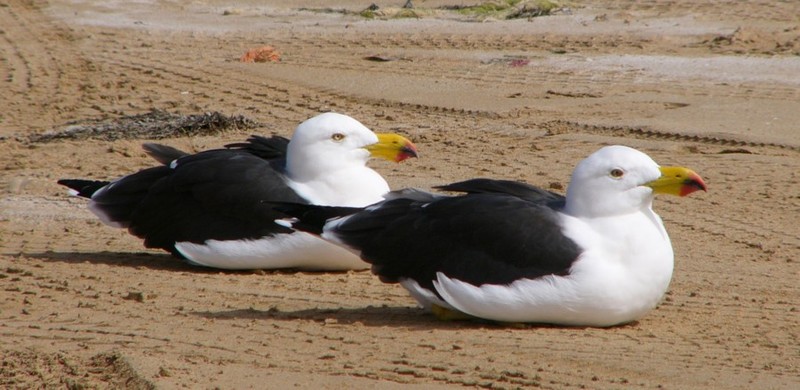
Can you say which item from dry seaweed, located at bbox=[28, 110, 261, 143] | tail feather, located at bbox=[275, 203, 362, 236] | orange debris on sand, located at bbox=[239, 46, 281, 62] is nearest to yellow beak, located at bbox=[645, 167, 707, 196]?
tail feather, located at bbox=[275, 203, 362, 236]

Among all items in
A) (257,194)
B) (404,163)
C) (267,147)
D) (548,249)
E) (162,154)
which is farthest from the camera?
(404,163)

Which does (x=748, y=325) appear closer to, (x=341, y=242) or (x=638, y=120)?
(x=341, y=242)

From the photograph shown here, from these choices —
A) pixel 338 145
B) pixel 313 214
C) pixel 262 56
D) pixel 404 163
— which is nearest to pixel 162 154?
pixel 338 145

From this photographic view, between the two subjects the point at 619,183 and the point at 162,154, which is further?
the point at 162,154

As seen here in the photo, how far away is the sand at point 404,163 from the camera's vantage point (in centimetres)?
612

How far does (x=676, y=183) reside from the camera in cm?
652

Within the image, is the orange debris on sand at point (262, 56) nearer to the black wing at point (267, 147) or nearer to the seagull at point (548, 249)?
the black wing at point (267, 147)

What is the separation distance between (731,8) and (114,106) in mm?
8905

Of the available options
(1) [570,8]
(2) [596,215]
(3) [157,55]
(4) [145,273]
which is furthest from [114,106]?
(2) [596,215]

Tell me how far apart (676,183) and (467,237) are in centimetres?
106

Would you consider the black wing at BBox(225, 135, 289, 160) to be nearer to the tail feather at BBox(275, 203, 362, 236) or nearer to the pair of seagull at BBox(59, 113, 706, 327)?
the pair of seagull at BBox(59, 113, 706, 327)

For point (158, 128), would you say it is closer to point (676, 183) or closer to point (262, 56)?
point (262, 56)

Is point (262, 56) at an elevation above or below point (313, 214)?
above

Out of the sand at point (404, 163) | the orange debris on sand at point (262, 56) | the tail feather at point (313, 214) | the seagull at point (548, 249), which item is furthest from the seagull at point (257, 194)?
the orange debris on sand at point (262, 56)
